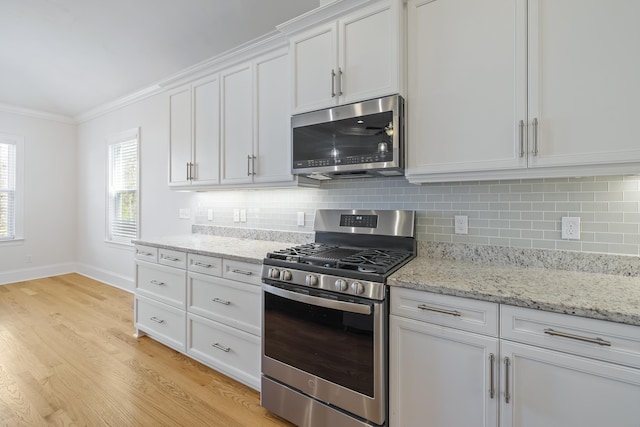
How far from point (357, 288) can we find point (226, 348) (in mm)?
1284

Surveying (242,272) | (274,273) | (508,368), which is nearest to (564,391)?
(508,368)

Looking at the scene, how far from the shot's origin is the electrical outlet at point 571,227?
1.67 m

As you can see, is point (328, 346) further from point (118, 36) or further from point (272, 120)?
point (118, 36)

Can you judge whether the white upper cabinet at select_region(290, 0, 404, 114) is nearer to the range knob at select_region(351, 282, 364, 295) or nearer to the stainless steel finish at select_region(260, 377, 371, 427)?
the range knob at select_region(351, 282, 364, 295)

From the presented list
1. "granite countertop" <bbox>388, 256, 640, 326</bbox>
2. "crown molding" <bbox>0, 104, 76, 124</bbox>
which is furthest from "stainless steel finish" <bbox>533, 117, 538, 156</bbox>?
"crown molding" <bbox>0, 104, 76, 124</bbox>

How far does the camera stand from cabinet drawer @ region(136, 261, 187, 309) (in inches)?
102

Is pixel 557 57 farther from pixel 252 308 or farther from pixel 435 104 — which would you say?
pixel 252 308

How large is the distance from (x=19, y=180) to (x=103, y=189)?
129cm

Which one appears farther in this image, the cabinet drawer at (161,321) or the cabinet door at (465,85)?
the cabinet drawer at (161,321)

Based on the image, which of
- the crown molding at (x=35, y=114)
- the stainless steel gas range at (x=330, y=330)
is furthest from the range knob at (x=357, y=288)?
the crown molding at (x=35, y=114)

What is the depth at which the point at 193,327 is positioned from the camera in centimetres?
252

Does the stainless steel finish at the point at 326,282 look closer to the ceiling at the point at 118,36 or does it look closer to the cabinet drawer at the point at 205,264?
the cabinet drawer at the point at 205,264

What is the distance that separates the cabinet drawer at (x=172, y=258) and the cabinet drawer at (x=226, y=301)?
143 millimetres

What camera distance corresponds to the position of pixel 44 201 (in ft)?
17.1
